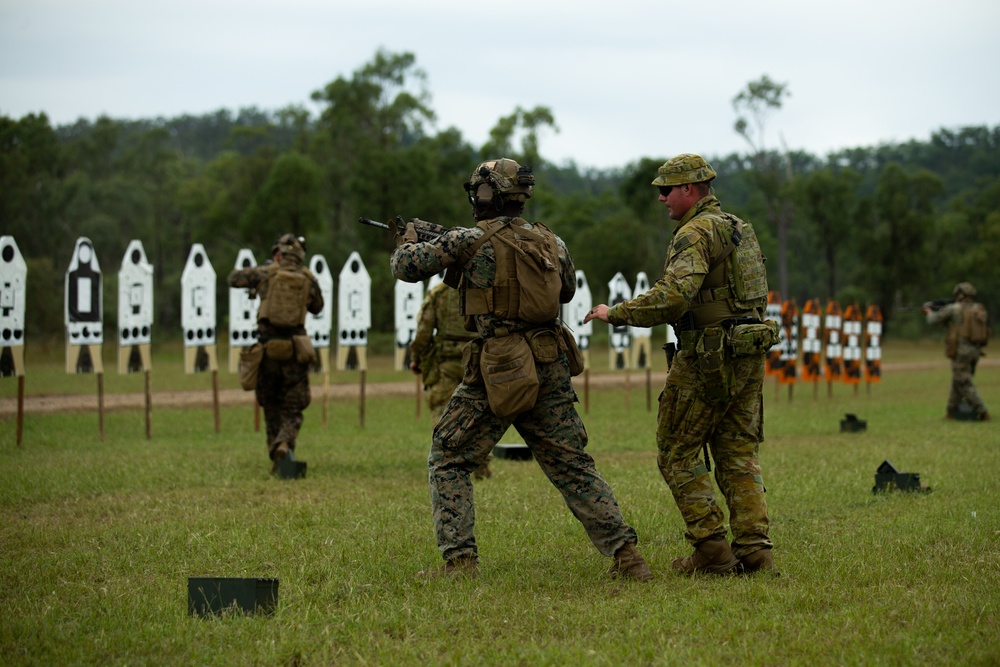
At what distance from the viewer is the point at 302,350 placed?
1007 centimetres

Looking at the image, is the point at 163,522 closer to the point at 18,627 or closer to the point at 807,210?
the point at 18,627

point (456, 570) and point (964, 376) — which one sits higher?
point (964, 376)

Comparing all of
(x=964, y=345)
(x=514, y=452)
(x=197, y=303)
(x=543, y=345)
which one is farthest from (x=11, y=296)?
(x=964, y=345)

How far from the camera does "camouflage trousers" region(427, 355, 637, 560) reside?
5801 millimetres

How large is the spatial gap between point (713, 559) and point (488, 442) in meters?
1.42

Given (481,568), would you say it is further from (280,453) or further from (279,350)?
(279,350)

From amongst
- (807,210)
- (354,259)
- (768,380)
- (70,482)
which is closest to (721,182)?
(807,210)

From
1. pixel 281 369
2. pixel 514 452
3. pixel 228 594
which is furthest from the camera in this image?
pixel 514 452

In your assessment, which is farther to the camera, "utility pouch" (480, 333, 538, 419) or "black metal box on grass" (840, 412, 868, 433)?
"black metal box on grass" (840, 412, 868, 433)

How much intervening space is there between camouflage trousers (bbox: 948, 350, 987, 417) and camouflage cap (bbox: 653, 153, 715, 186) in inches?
453

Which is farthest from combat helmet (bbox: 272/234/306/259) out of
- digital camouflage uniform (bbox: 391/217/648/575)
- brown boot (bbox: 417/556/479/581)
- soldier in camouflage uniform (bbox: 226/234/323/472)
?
brown boot (bbox: 417/556/479/581)

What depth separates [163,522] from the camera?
297 inches

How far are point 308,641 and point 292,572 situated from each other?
133 centimetres

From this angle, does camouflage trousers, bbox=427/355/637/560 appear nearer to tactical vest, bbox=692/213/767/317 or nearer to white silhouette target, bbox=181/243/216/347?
tactical vest, bbox=692/213/767/317
